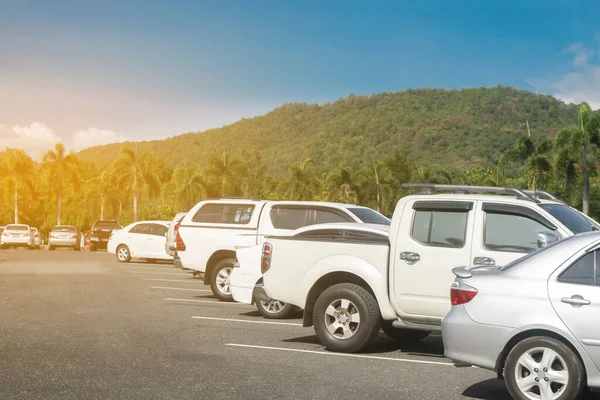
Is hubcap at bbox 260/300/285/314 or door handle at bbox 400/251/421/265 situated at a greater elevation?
door handle at bbox 400/251/421/265

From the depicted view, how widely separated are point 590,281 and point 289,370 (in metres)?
3.42

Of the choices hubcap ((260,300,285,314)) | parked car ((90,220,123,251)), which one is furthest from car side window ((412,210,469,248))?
parked car ((90,220,123,251))

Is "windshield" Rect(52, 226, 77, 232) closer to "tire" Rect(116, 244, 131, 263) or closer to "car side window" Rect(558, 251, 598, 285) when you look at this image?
"tire" Rect(116, 244, 131, 263)

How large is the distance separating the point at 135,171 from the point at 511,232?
70316 mm

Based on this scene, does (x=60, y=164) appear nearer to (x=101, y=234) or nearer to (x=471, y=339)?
(x=101, y=234)

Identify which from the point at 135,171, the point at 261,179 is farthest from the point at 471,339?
the point at 261,179

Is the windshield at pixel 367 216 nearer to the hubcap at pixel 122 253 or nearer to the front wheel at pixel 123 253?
the front wheel at pixel 123 253

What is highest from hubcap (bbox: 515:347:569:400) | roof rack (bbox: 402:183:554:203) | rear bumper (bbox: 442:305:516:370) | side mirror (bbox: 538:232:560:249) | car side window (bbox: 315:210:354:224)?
roof rack (bbox: 402:183:554:203)

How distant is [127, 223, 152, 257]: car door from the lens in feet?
98.8

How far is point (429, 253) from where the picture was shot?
9.27m

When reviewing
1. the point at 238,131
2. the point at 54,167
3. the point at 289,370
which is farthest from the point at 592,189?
the point at 238,131

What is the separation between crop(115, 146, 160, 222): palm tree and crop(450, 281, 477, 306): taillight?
234ft

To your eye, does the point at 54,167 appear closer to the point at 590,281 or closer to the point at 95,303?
the point at 95,303

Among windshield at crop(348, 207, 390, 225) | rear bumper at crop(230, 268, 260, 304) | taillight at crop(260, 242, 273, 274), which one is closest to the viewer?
taillight at crop(260, 242, 273, 274)
